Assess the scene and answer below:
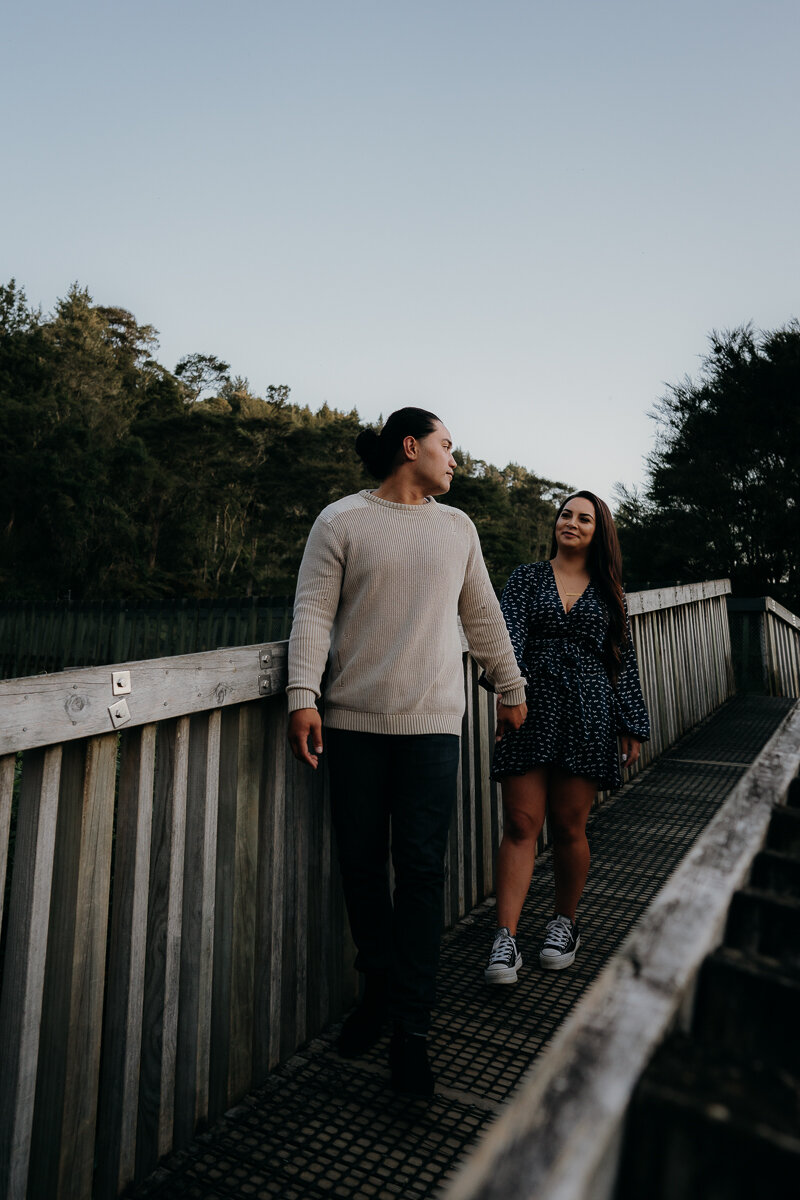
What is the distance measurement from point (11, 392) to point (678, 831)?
40120 millimetres

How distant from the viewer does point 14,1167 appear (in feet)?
4.59

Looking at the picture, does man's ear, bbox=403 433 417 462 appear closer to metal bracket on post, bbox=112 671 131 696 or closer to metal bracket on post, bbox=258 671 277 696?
metal bracket on post, bbox=258 671 277 696

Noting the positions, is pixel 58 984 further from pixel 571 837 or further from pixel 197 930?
pixel 571 837

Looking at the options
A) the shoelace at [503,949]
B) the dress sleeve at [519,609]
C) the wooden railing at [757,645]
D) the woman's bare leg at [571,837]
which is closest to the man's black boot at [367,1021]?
the shoelace at [503,949]

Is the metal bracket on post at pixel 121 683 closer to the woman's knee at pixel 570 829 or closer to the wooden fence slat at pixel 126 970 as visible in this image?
the wooden fence slat at pixel 126 970

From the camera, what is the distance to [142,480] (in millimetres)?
35469

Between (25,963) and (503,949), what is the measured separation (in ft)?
4.94

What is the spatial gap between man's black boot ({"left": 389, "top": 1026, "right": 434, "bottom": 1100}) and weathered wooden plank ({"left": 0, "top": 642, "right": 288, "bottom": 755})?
953 millimetres

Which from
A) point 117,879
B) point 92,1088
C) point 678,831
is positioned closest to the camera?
point 92,1088

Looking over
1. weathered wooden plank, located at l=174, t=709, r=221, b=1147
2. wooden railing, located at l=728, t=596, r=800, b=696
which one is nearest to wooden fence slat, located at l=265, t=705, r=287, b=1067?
weathered wooden plank, located at l=174, t=709, r=221, b=1147

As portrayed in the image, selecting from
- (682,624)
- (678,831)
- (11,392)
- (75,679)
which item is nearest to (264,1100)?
(75,679)

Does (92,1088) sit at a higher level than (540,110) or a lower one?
lower

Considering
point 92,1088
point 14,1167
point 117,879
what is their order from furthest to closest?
point 117,879
point 92,1088
point 14,1167

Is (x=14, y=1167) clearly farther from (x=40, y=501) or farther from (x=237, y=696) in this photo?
(x=40, y=501)
